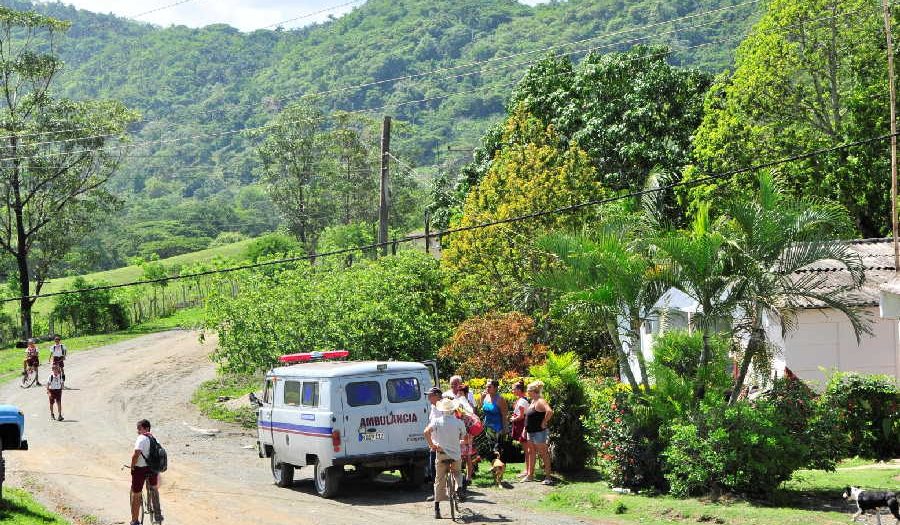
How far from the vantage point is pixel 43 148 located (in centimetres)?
5625

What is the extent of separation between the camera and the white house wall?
76.6 ft

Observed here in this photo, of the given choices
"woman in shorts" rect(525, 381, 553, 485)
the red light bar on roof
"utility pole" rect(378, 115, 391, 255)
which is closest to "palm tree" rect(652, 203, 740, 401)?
"woman in shorts" rect(525, 381, 553, 485)

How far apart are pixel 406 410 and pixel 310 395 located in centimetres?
166

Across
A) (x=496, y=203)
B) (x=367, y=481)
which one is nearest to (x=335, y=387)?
(x=367, y=481)

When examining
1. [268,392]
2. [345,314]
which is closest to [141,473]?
[268,392]

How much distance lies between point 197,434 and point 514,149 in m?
12.8

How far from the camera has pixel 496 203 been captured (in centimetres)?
3284

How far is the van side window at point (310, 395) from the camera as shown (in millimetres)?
18438

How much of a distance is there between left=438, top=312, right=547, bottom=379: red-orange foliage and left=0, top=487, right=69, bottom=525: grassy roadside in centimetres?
1211

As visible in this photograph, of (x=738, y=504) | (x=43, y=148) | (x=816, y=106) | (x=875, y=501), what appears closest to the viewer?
(x=875, y=501)

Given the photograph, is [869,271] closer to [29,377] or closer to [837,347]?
[837,347]

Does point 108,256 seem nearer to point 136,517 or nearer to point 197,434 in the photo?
point 197,434

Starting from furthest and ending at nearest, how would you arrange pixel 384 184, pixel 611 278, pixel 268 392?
pixel 384 184 < pixel 268 392 < pixel 611 278

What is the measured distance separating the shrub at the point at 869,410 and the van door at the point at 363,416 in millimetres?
7557
